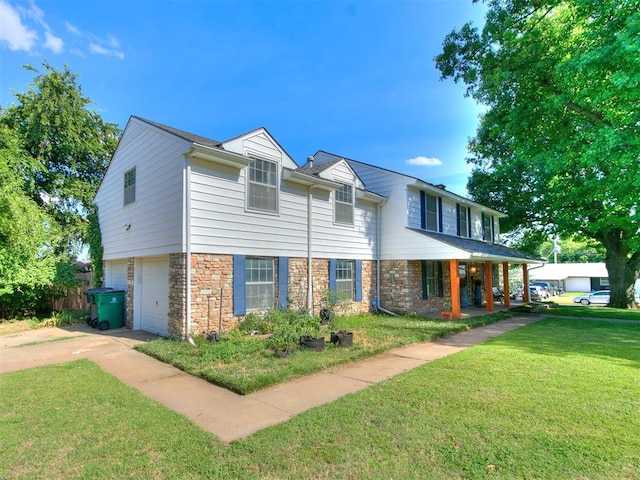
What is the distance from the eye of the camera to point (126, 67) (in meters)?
10.8

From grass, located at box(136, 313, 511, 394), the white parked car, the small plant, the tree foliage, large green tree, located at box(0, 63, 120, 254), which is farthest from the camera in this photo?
the white parked car

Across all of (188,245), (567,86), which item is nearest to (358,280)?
(188,245)

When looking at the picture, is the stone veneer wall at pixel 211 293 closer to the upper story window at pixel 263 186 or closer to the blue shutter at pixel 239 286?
the blue shutter at pixel 239 286

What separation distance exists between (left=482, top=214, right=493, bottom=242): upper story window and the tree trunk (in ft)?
21.6

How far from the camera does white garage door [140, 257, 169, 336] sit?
930 centimetres

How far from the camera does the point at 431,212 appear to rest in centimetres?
1495

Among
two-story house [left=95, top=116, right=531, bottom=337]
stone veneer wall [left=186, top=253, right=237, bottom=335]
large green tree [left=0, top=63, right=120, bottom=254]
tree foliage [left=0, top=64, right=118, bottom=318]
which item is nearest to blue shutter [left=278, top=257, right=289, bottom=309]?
two-story house [left=95, top=116, right=531, bottom=337]

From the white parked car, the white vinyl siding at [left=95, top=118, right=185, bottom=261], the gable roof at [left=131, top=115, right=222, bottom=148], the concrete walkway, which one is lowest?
the white parked car

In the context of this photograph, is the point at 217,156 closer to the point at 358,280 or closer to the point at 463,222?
the point at 358,280

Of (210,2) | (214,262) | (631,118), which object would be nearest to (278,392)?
(214,262)

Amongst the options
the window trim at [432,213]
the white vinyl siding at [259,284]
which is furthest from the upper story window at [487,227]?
the white vinyl siding at [259,284]

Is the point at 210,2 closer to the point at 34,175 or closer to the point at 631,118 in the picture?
the point at 631,118

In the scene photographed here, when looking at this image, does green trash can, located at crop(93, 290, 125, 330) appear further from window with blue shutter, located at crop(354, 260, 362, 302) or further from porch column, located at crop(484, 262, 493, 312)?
porch column, located at crop(484, 262, 493, 312)

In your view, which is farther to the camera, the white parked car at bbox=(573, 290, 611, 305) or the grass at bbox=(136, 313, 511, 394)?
the white parked car at bbox=(573, 290, 611, 305)
